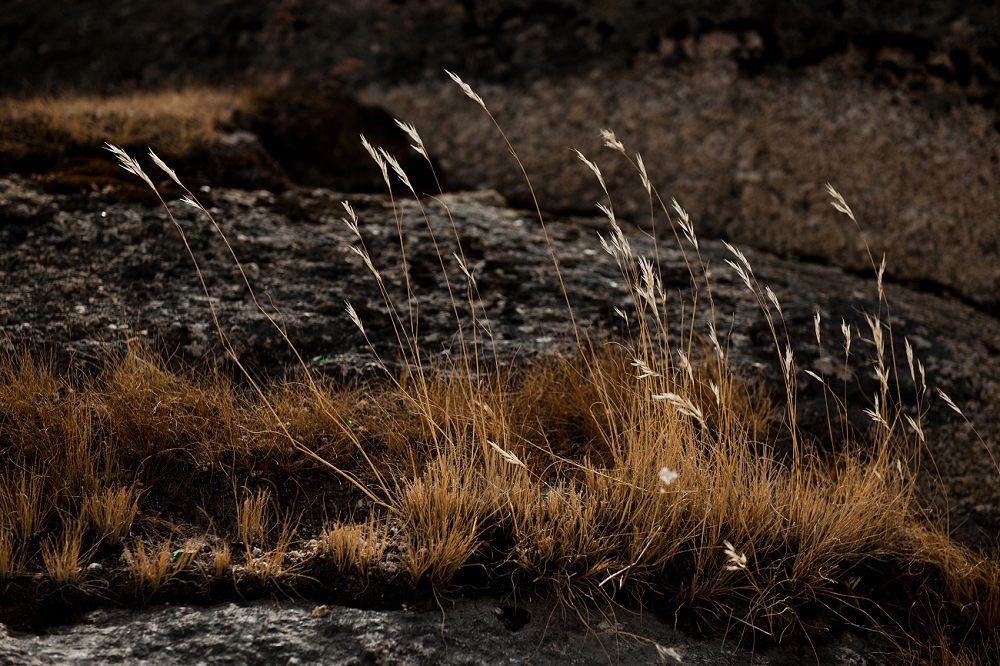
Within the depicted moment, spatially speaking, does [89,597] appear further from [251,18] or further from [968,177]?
[251,18]

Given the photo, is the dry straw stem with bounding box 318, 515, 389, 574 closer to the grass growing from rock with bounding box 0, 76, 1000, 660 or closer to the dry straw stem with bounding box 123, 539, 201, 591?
the grass growing from rock with bounding box 0, 76, 1000, 660

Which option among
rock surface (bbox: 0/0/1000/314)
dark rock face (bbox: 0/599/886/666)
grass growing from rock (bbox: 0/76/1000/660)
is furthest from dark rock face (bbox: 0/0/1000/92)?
dark rock face (bbox: 0/599/886/666)

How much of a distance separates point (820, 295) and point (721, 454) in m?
2.38

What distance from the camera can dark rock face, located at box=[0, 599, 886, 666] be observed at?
7.26 ft

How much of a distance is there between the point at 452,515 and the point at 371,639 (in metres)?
Result: 0.49

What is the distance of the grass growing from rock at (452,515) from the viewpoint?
252 cm

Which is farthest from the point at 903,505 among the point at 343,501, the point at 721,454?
the point at 343,501

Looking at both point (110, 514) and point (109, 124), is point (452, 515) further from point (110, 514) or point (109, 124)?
point (109, 124)

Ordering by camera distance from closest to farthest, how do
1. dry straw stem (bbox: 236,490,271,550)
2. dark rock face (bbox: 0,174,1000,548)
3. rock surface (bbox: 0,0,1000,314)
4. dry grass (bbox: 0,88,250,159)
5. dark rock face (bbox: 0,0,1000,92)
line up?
dry straw stem (bbox: 236,490,271,550), dark rock face (bbox: 0,174,1000,548), dry grass (bbox: 0,88,250,159), rock surface (bbox: 0,0,1000,314), dark rock face (bbox: 0,0,1000,92)

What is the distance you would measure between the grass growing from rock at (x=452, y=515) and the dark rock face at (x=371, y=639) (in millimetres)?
77

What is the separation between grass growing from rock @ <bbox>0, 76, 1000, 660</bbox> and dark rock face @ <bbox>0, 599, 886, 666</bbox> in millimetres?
77

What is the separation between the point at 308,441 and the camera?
3.14 meters

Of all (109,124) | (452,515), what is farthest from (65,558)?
(109,124)

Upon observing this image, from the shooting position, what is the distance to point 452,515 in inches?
105
